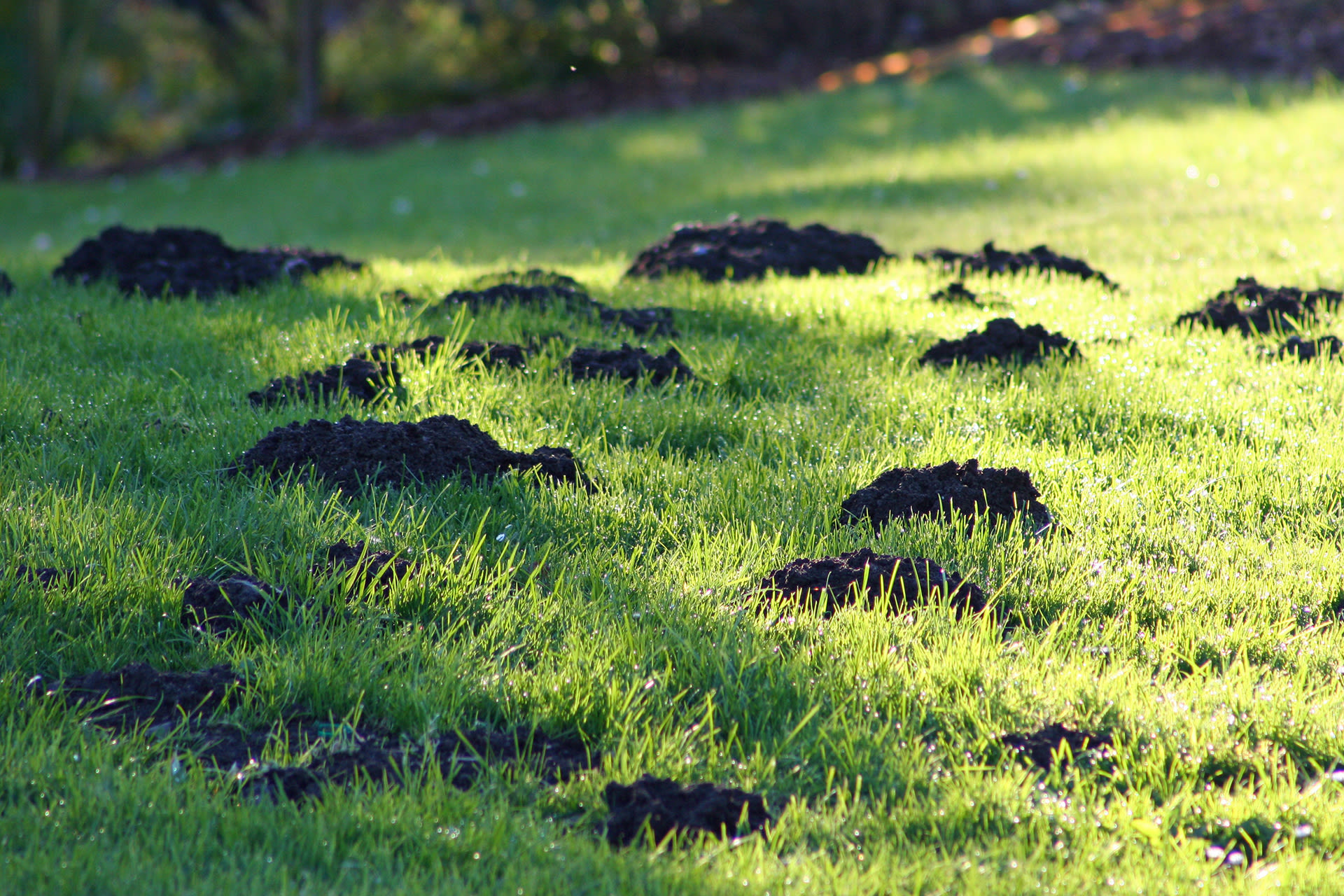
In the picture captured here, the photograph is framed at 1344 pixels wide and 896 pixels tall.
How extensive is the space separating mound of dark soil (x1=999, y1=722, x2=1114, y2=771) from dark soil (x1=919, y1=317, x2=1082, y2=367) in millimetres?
2469

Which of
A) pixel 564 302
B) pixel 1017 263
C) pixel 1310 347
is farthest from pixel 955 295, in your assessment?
pixel 564 302

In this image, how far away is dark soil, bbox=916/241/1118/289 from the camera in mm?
6504

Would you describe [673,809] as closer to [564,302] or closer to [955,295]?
[564,302]

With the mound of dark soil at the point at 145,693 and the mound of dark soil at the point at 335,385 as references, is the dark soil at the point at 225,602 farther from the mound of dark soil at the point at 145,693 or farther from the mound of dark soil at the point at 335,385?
the mound of dark soil at the point at 335,385

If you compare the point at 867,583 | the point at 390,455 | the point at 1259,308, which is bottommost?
the point at 867,583

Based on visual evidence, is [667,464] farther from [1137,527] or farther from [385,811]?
[385,811]

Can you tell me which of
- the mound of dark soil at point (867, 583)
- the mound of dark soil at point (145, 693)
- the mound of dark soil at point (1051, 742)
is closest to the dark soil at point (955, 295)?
the mound of dark soil at point (867, 583)

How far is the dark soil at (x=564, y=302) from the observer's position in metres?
5.54

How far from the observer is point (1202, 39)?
52.0ft

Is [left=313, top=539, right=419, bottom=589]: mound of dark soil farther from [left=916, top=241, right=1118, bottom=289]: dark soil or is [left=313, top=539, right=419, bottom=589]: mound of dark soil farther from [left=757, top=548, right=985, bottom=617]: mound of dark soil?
[left=916, top=241, right=1118, bottom=289]: dark soil

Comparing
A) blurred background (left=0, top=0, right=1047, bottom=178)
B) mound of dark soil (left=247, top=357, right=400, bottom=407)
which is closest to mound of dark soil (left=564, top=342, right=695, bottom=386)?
mound of dark soil (left=247, top=357, right=400, bottom=407)

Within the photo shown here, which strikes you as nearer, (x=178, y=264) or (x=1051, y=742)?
(x=1051, y=742)

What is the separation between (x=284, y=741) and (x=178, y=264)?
4356mm

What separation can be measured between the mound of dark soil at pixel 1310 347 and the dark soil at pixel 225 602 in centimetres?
425
